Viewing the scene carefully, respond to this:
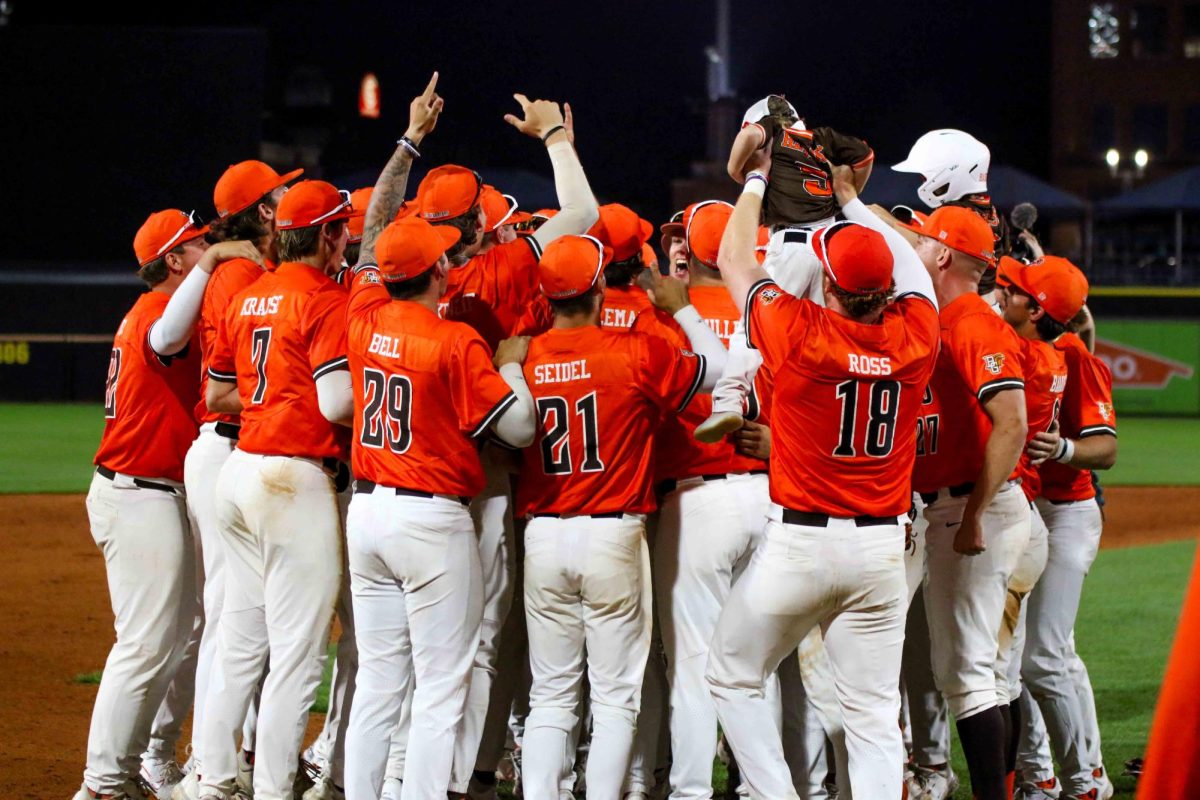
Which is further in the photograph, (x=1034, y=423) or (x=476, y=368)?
(x=1034, y=423)

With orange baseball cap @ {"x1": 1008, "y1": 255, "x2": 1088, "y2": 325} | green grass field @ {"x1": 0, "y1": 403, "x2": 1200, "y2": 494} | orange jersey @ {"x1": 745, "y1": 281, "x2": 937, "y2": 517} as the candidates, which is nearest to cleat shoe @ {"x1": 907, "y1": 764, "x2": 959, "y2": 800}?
orange jersey @ {"x1": 745, "y1": 281, "x2": 937, "y2": 517}

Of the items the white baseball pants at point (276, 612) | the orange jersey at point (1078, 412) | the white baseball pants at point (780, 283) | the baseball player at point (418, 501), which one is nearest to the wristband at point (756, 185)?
the white baseball pants at point (780, 283)

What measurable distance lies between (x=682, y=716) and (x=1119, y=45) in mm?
44057

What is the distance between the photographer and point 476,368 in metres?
4.47

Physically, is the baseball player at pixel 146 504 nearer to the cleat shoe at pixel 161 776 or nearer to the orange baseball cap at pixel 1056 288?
the cleat shoe at pixel 161 776

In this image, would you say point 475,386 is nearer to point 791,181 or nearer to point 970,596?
point 791,181

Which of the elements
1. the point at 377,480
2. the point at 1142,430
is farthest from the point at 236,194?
the point at 1142,430

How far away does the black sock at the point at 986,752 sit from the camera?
182 inches

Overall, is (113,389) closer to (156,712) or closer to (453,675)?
(156,712)

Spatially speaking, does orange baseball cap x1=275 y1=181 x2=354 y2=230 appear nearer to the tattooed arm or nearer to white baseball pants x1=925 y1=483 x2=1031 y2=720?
the tattooed arm

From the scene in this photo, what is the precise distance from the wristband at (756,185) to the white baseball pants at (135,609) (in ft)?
8.16

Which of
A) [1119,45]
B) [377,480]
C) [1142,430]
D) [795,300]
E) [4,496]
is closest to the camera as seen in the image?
[795,300]

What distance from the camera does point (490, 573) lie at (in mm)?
4895

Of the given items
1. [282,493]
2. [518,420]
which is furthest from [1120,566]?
[282,493]
